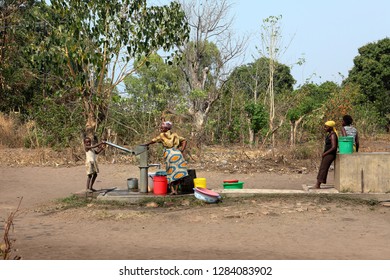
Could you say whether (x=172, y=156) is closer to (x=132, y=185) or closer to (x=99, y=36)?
(x=132, y=185)

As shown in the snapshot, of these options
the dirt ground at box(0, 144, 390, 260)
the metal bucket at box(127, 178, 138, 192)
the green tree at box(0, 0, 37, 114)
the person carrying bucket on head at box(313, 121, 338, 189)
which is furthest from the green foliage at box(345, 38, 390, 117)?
the dirt ground at box(0, 144, 390, 260)

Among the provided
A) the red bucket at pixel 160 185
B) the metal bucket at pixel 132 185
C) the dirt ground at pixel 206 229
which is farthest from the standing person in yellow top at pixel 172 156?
the metal bucket at pixel 132 185

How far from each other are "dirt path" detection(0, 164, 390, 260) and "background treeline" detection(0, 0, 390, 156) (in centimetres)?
620

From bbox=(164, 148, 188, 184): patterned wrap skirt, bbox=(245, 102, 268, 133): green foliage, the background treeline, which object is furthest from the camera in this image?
bbox=(245, 102, 268, 133): green foliage

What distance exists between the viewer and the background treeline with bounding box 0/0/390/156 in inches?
638

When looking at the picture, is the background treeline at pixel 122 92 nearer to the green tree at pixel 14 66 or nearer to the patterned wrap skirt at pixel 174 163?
the green tree at pixel 14 66

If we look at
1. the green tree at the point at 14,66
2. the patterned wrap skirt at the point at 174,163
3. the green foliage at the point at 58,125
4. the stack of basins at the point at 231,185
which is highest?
the green tree at the point at 14,66

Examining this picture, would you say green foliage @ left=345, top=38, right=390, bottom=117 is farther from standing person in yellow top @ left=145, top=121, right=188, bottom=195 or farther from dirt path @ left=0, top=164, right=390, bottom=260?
dirt path @ left=0, top=164, right=390, bottom=260

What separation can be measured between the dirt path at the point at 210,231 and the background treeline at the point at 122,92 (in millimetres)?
6205

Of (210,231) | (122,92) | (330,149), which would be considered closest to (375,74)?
(122,92)

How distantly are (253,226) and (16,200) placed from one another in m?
5.62

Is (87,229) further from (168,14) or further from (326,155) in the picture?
(168,14)

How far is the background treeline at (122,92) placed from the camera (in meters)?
16.2

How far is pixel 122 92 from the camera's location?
18953 millimetres
